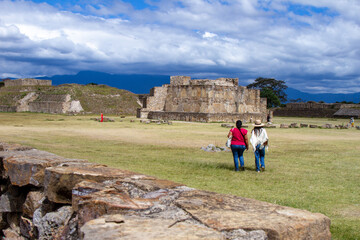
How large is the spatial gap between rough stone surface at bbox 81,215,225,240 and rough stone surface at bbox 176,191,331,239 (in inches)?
6.4

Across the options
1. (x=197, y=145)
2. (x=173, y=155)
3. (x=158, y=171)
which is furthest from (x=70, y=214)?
(x=197, y=145)

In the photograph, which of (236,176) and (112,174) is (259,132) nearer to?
(236,176)

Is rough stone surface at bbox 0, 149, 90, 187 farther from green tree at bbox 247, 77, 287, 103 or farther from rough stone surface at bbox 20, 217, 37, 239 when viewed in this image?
green tree at bbox 247, 77, 287, 103

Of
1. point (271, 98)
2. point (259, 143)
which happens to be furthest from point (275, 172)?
point (271, 98)

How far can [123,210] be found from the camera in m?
2.69

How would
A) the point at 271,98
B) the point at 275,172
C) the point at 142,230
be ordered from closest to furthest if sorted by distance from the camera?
the point at 142,230, the point at 275,172, the point at 271,98

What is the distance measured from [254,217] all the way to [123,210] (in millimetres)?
957

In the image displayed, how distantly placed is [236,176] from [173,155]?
333cm

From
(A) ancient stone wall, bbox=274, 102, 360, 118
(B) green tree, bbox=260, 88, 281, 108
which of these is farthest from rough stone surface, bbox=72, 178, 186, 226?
(B) green tree, bbox=260, 88, 281, 108

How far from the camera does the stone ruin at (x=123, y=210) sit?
2.32 meters

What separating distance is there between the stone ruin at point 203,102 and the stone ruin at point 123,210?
2588 cm

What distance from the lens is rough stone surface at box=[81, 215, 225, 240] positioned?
2.14 m

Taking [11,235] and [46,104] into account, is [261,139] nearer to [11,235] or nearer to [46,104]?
[11,235]

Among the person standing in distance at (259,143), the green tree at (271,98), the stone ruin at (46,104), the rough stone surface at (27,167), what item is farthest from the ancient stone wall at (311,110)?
the rough stone surface at (27,167)
